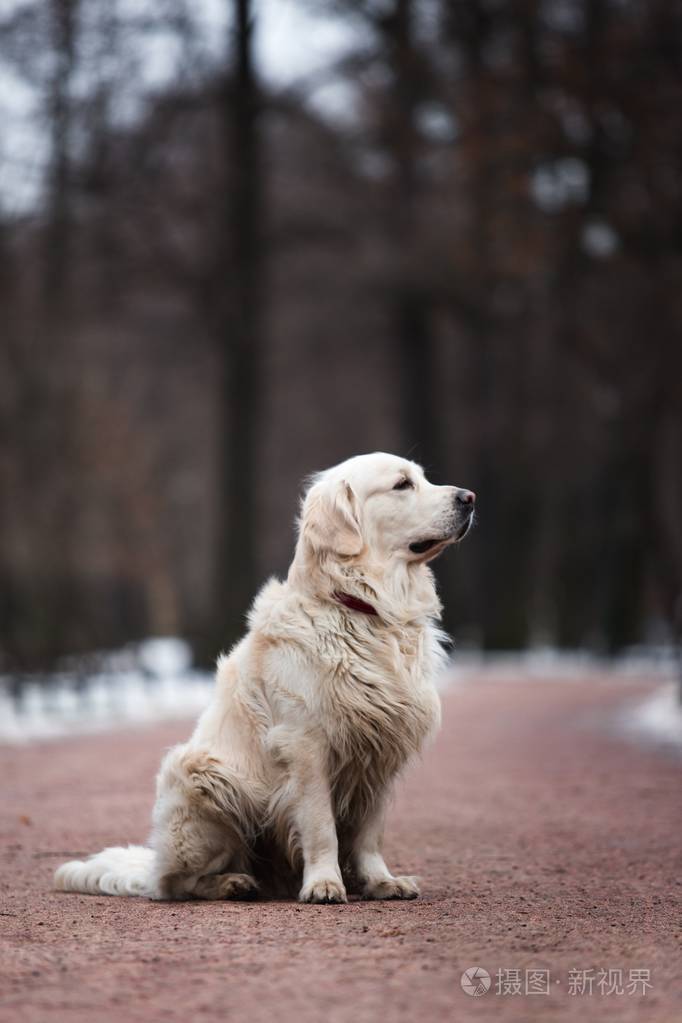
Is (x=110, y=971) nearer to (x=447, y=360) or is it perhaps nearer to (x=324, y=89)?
(x=324, y=89)

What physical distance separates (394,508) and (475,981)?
2.65m

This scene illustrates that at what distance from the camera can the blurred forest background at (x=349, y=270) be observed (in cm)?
2039

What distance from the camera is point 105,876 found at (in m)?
7.00

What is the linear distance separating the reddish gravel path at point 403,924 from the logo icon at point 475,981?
0.12ft

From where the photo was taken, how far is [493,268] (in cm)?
2714

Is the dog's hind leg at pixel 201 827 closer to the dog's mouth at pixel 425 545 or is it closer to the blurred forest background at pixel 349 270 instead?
the dog's mouth at pixel 425 545

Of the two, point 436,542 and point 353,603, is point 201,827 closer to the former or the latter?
point 353,603

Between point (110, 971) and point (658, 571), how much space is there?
23547 millimetres

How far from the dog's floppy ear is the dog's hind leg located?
1041 mm

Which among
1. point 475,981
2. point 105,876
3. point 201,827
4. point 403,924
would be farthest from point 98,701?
point 475,981

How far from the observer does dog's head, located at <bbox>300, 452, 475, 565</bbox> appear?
22.9 feet

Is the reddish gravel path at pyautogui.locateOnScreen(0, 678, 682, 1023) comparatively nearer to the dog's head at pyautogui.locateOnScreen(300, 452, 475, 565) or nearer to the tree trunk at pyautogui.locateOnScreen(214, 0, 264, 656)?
the dog's head at pyautogui.locateOnScreen(300, 452, 475, 565)

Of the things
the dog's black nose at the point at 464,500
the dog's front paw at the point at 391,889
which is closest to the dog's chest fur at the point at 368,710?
the dog's front paw at the point at 391,889

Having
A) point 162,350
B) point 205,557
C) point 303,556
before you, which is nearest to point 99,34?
point 162,350
